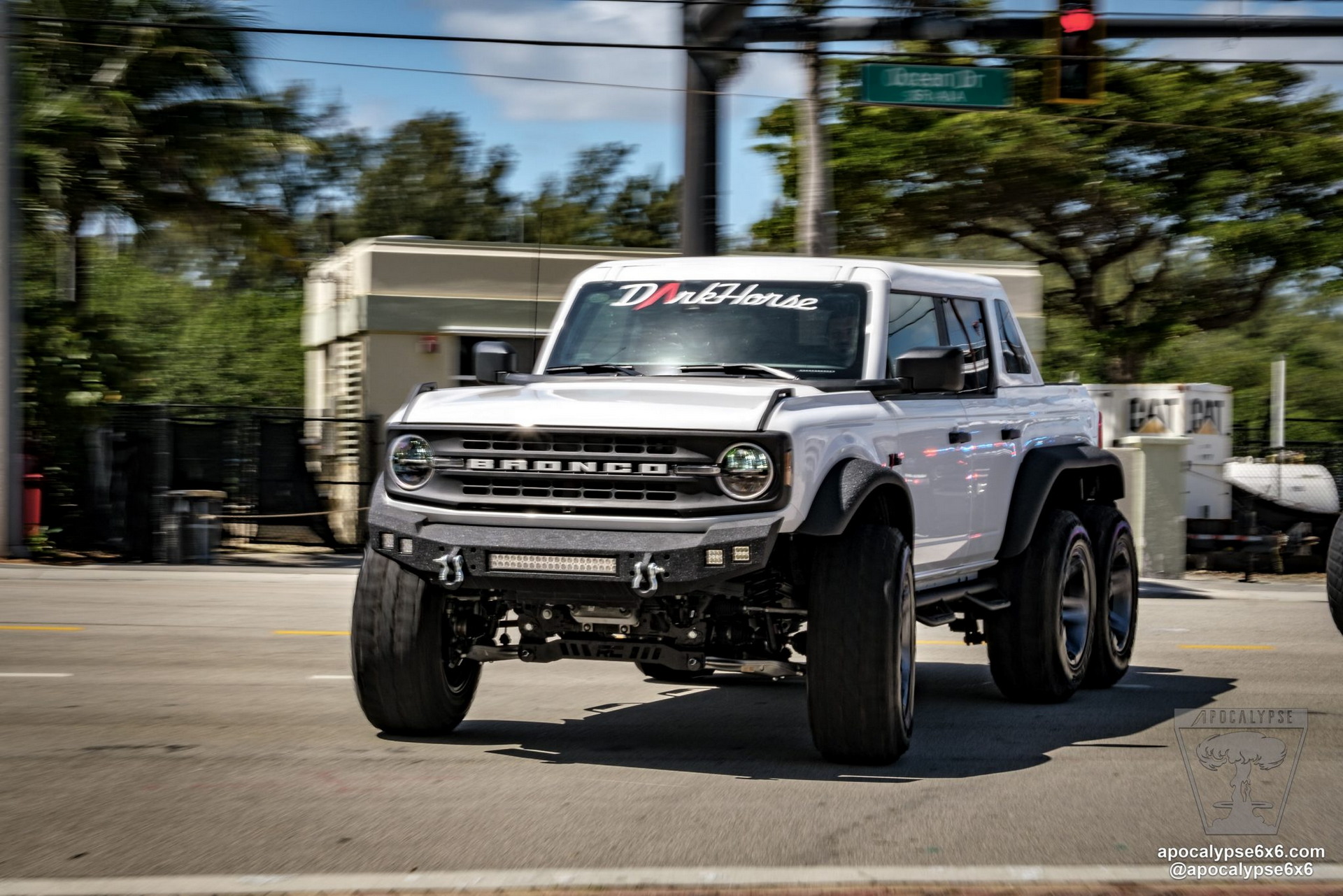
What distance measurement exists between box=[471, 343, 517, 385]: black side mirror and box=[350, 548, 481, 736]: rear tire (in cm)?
125

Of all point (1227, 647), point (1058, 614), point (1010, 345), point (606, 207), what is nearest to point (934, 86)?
point (1227, 647)

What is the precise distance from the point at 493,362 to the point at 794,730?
2.34m

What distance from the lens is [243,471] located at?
2248 cm

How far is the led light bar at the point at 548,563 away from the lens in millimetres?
6777

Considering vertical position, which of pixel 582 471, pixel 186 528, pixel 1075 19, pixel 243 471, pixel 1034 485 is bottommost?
pixel 186 528

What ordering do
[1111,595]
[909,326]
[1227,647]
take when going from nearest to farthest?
1. [909,326]
2. [1111,595]
3. [1227,647]

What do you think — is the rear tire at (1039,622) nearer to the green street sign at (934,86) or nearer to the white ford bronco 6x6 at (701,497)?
the white ford bronco 6x6 at (701,497)

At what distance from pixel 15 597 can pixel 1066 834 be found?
446 inches

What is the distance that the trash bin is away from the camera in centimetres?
1956

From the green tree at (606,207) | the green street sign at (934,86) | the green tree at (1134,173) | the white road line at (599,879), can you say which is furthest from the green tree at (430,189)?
the white road line at (599,879)

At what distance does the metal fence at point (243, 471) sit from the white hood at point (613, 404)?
13.7m

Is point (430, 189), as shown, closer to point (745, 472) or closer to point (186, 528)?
point (186, 528)

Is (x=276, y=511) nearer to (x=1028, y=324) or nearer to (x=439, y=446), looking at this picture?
(x=1028, y=324)

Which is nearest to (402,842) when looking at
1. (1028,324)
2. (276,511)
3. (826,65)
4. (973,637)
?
(973,637)
